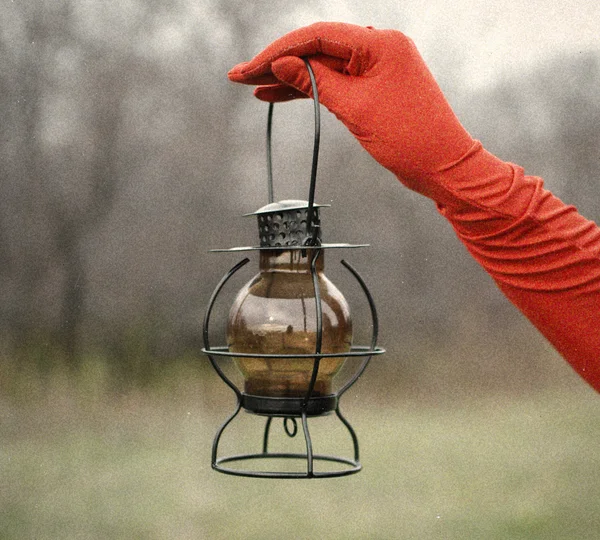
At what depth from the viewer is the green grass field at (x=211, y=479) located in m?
2.31

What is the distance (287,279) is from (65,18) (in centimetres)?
162

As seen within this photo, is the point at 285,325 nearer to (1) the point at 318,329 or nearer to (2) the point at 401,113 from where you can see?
(1) the point at 318,329

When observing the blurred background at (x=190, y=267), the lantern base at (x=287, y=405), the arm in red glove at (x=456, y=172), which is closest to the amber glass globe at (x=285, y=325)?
the lantern base at (x=287, y=405)

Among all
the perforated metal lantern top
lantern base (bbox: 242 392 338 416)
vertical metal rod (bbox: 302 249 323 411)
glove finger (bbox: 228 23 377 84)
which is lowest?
lantern base (bbox: 242 392 338 416)

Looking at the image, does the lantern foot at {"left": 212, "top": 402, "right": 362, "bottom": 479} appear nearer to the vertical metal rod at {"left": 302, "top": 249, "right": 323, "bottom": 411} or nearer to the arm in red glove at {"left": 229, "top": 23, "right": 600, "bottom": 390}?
the vertical metal rod at {"left": 302, "top": 249, "right": 323, "bottom": 411}

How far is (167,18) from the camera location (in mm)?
2176

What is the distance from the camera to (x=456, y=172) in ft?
2.42

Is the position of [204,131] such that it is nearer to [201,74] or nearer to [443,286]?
[201,74]

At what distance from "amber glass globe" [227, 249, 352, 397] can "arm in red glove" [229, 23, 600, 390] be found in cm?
13

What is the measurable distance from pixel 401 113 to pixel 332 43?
0.08m

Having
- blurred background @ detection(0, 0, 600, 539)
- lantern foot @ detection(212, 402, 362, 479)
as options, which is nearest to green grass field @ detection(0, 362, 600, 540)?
blurred background @ detection(0, 0, 600, 539)

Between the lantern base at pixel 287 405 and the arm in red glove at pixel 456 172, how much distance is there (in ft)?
0.63

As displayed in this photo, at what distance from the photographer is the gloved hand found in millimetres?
737

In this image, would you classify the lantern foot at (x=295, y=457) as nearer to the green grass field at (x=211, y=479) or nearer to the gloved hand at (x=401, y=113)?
the gloved hand at (x=401, y=113)
